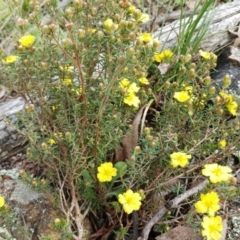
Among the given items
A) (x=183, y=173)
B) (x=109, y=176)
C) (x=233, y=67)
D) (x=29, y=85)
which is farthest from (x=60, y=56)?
(x=233, y=67)

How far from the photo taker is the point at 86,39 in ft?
5.22

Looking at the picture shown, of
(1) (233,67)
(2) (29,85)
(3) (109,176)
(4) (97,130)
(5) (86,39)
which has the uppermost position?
(5) (86,39)

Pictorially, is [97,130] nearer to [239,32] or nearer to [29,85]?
[29,85]

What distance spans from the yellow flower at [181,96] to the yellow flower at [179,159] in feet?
0.79

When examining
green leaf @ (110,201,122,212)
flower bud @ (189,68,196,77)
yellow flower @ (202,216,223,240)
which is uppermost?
flower bud @ (189,68,196,77)

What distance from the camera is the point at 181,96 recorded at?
181cm

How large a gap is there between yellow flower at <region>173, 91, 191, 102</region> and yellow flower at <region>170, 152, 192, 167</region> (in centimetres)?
24

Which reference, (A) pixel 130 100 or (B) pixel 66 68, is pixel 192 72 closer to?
(A) pixel 130 100

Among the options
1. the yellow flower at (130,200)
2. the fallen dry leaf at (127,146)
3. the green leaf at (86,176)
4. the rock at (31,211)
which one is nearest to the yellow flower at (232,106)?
the fallen dry leaf at (127,146)

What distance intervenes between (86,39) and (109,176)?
0.52 metres

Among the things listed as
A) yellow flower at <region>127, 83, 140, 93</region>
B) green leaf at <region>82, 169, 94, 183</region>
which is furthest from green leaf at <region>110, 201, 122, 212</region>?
yellow flower at <region>127, 83, 140, 93</region>

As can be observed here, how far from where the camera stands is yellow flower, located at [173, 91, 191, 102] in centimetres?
180

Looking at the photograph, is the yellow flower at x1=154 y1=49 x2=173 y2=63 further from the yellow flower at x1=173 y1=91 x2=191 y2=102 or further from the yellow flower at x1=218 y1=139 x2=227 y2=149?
the yellow flower at x1=218 y1=139 x2=227 y2=149

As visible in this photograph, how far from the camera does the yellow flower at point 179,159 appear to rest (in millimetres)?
1645
